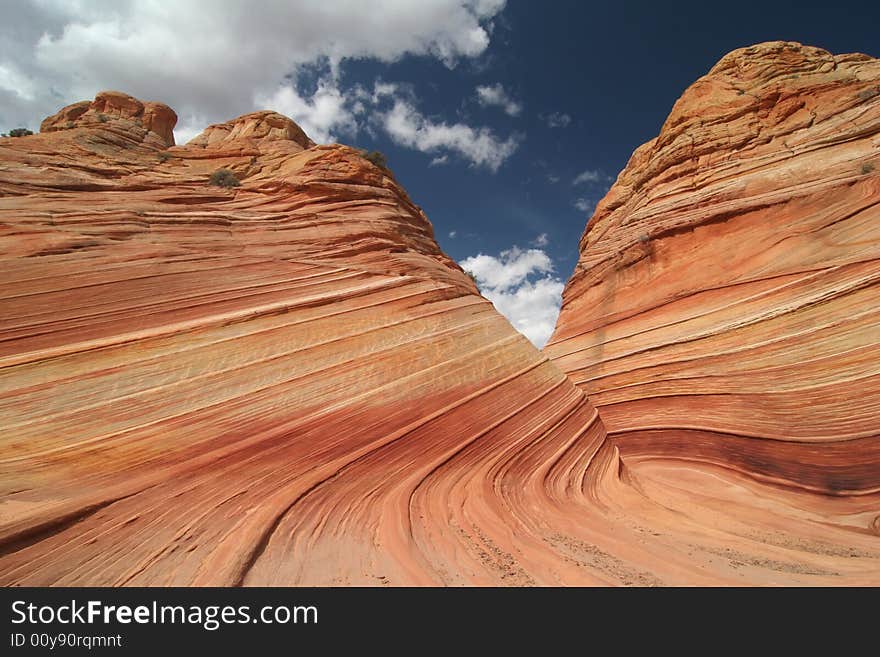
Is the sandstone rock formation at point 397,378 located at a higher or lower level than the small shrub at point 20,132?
lower

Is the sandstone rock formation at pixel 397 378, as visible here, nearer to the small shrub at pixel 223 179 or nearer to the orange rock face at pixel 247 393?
the orange rock face at pixel 247 393

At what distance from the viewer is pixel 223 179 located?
8.95m

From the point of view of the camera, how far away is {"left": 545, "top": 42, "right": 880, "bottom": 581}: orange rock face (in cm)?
726

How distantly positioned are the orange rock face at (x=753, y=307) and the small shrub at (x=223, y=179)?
10.1m

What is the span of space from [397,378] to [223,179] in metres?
6.35

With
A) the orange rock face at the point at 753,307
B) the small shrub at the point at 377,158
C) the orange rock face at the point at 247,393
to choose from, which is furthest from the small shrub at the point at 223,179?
the orange rock face at the point at 753,307

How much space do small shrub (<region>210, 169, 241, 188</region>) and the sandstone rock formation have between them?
47 cm

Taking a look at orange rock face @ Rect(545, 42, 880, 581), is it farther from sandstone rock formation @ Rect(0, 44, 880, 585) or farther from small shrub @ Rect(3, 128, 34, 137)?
small shrub @ Rect(3, 128, 34, 137)

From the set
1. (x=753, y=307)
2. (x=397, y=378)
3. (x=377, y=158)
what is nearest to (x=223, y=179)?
(x=377, y=158)

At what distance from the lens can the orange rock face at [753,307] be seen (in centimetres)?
726

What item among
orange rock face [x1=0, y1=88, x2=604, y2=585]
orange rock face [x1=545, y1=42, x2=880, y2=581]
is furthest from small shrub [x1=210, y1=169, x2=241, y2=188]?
orange rock face [x1=545, y1=42, x2=880, y2=581]

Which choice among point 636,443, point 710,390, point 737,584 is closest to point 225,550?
point 737,584

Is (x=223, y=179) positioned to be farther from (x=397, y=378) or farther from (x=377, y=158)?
(x=397, y=378)
